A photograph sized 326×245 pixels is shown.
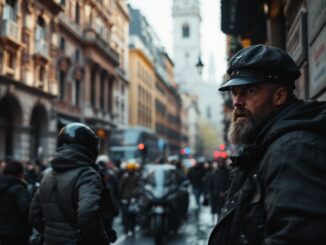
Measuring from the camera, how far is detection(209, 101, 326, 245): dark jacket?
1.67 meters

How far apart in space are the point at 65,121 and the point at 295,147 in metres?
33.6

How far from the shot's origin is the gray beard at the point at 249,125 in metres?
2.12

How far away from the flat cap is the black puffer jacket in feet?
7.02

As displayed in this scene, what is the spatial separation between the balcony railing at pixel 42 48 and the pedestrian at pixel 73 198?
2610 cm

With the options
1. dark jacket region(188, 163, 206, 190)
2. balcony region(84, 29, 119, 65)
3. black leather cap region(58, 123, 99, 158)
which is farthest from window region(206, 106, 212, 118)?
black leather cap region(58, 123, 99, 158)

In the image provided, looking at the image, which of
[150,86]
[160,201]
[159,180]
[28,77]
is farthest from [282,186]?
[150,86]

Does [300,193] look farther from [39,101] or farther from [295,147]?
[39,101]

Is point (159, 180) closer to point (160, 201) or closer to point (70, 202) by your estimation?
point (160, 201)

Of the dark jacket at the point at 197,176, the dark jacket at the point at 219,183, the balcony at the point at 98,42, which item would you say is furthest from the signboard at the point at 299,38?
the balcony at the point at 98,42

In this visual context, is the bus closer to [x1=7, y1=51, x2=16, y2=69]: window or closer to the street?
[x1=7, y1=51, x2=16, y2=69]: window

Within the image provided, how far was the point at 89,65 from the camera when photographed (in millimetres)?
40656

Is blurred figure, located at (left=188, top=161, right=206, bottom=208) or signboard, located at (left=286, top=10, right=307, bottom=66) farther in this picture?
blurred figure, located at (left=188, top=161, right=206, bottom=208)

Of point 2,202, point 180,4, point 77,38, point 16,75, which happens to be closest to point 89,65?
point 77,38

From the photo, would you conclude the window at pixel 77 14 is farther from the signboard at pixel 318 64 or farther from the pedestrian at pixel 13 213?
the signboard at pixel 318 64
